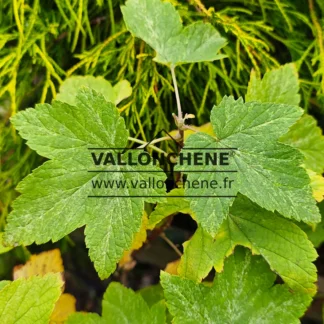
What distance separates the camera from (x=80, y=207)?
0.73 m

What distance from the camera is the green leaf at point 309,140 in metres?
0.91

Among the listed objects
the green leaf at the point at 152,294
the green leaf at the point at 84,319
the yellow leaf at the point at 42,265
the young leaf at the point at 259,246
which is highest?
the young leaf at the point at 259,246

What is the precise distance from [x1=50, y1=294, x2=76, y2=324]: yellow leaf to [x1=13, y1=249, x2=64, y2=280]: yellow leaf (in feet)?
0.29

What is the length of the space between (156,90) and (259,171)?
40cm

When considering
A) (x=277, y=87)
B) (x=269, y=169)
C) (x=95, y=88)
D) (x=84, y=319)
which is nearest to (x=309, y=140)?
(x=277, y=87)

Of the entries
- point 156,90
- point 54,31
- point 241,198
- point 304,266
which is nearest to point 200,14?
point 156,90

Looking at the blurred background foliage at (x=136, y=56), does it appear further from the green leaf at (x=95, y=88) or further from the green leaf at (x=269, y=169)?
the green leaf at (x=269, y=169)

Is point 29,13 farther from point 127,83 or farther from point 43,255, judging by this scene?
point 43,255

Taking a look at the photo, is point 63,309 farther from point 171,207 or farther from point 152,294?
point 171,207

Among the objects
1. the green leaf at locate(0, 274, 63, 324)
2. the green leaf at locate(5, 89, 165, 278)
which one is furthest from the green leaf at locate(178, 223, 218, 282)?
the green leaf at locate(0, 274, 63, 324)

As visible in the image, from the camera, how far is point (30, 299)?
787mm

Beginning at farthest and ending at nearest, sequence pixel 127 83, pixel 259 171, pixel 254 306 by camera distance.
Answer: pixel 127 83 < pixel 254 306 < pixel 259 171

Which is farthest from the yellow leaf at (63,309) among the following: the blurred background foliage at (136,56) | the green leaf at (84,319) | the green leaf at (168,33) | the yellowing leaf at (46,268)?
the green leaf at (168,33)

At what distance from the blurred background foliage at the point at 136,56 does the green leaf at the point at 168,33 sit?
0.37 ft
